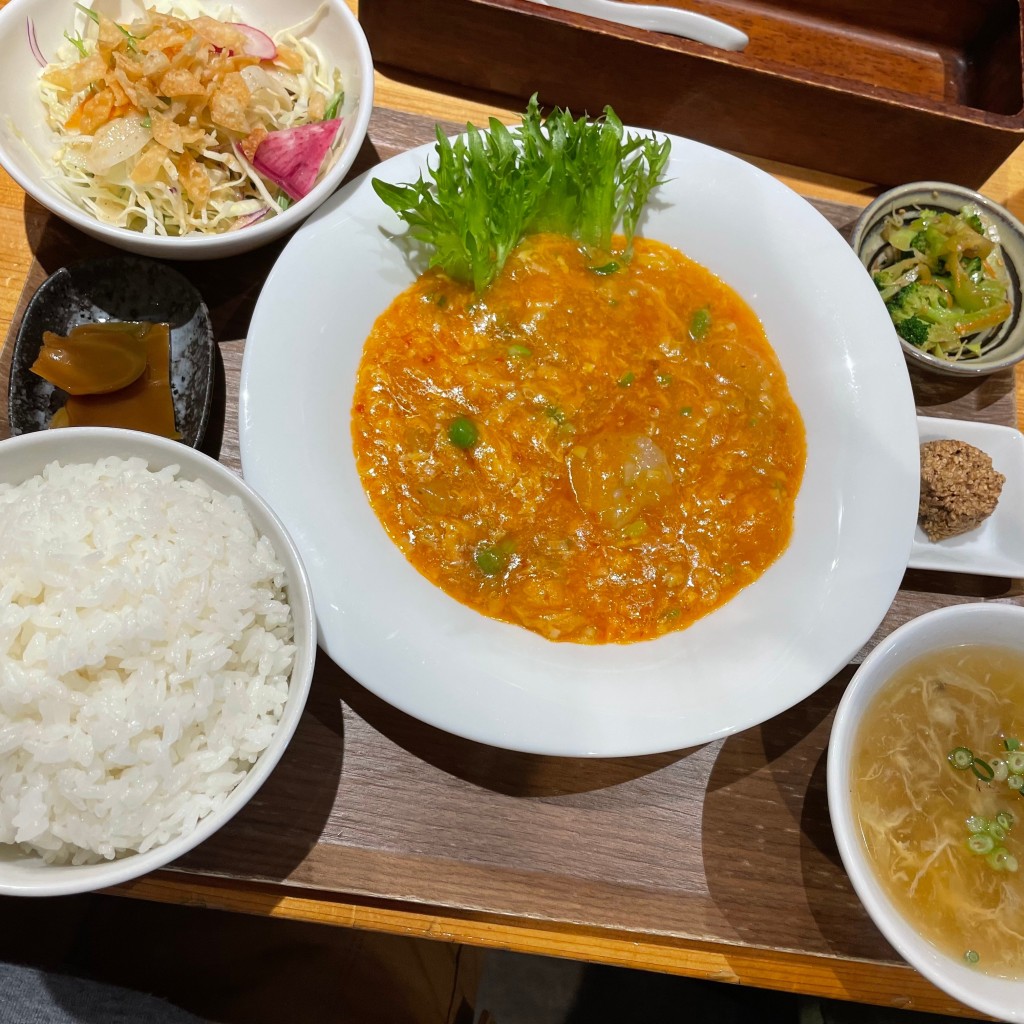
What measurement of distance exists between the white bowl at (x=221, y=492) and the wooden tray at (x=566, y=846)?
1.33 feet

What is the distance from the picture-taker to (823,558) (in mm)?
2355

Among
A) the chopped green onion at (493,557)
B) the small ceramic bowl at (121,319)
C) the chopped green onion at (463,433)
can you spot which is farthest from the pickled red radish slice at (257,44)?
the chopped green onion at (493,557)

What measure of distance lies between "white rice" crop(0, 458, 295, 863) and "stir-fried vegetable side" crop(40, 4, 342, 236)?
3.36 feet

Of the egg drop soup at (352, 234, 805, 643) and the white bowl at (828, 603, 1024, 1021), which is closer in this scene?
the white bowl at (828, 603, 1024, 1021)

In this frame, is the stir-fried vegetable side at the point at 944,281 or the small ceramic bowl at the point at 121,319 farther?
the stir-fried vegetable side at the point at 944,281

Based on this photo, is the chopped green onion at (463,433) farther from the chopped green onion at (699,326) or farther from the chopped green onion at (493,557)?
the chopped green onion at (699,326)

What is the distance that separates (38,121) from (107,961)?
10.1 feet

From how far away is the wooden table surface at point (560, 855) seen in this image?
2205mm

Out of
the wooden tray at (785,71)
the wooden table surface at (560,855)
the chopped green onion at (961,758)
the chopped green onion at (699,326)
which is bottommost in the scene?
the wooden table surface at (560,855)

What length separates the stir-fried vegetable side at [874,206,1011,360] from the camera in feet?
9.15

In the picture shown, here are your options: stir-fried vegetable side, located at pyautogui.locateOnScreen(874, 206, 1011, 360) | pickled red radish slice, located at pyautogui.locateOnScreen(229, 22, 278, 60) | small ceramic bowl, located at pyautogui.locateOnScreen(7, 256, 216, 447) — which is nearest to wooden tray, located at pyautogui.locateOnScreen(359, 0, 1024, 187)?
stir-fried vegetable side, located at pyautogui.locateOnScreen(874, 206, 1011, 360)

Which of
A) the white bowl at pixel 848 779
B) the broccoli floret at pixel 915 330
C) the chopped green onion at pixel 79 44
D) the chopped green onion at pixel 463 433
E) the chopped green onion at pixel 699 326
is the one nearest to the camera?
the white bowl at pixel 848 779

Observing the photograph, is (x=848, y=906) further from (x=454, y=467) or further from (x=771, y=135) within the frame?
(x=771, y=135)

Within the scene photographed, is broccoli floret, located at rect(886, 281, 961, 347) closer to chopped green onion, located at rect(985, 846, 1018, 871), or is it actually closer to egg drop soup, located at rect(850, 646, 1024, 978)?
egg drop soup, located at rect(850, 646, 1024, 978)
